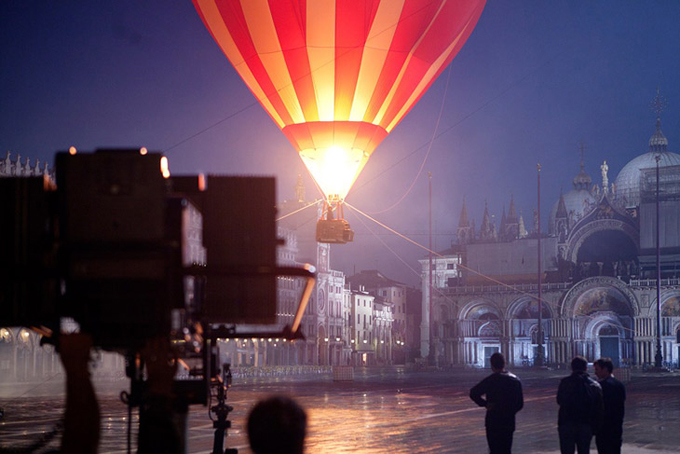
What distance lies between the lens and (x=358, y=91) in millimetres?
19266

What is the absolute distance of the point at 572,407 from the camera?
9.19m

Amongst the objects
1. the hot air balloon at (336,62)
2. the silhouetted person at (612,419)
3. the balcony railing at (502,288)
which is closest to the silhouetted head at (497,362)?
the silhouetted person at (612,419)

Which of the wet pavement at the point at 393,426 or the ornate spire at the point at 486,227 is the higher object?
the ornate spire at the point at 486,227

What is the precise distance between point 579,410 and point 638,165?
96945mm

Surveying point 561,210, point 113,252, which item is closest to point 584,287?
point 561,210

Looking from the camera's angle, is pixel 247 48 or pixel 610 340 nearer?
pixel 247 48

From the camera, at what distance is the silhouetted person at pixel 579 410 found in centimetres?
917

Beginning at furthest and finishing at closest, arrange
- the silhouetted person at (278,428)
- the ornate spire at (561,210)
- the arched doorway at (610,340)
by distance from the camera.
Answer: the ornate spire at (561,210)
the arched doorway at (610,340)
the silhouetted person at (278,428)

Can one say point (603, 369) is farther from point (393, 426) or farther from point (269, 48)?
point (269, 48)

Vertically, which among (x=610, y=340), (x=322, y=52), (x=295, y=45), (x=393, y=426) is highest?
(x=295, y=45)

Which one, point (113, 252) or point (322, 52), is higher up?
point (322, 52)

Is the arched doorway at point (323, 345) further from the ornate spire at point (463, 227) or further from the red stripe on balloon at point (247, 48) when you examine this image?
the red stripe on balloon at point (247, 48)

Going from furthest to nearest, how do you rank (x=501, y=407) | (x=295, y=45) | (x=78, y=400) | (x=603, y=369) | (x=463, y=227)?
1. (x=463, y=227)
2. (x=295, y=45)
3. (x=603, y=369)
4. (x=501, y=407)
5. (x=78, y=400)

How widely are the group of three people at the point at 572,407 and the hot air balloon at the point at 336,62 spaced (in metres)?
9.55
